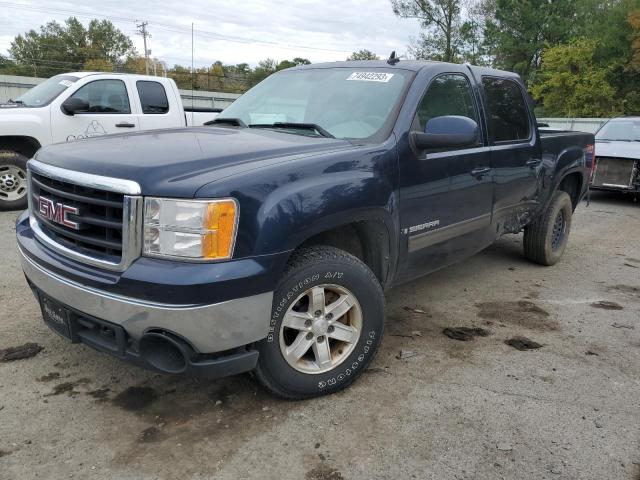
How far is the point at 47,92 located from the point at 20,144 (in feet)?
2.97

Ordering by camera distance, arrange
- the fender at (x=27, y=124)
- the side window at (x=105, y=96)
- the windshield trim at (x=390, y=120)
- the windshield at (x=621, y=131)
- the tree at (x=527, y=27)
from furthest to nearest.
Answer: the tree at (x=527, y=27), the windshield at (x=621, y=131), the side window at (x=105, y=96), the fender at (x=27, y=124), the windshield trim at (x=390, y=120)

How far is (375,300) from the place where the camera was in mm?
3096

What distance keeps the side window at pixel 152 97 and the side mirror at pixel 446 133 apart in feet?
20.3

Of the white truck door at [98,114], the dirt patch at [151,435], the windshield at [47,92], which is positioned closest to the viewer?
the dirt patch at [151,435]

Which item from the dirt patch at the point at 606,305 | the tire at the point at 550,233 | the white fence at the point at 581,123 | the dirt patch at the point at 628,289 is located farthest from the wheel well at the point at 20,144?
the white fence at the point at 581,123

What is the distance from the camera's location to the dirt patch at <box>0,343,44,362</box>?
11.1 feet

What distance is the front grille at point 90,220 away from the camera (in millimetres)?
2482

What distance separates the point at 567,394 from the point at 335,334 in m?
1.39

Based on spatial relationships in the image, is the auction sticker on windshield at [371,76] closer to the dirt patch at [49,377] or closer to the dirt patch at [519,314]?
the dirt patch at [519,314]

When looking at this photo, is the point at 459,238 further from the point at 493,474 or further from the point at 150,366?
the point at 150,366

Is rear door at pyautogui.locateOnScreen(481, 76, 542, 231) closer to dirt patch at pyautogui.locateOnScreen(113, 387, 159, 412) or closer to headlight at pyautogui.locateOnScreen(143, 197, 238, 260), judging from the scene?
headlight at pyautogui.locateOnScreen(143, 197, 238, 260)

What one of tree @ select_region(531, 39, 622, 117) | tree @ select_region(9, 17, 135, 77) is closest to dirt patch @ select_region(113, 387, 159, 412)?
tree @ select_region(531, 39, 622, 117)

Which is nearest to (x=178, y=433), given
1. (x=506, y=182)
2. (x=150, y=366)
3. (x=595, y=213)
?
(x=150, y=366)

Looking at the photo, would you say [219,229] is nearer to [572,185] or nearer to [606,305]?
[606,305]
